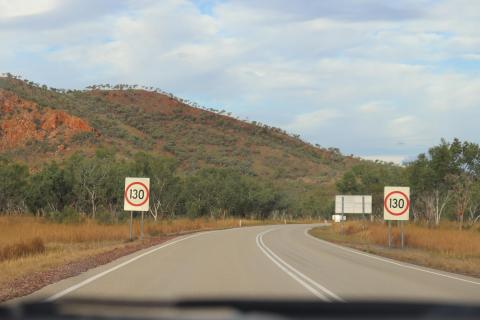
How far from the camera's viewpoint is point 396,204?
30.9m

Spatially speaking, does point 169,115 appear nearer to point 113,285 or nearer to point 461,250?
point 461,250

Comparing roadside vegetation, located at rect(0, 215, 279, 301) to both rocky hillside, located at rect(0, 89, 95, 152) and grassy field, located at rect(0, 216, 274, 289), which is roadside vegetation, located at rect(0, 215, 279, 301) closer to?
grassy field, located at rect(0, 216, 274, 289)

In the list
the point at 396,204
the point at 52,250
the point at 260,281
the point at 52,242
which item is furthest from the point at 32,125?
the point at 260,281

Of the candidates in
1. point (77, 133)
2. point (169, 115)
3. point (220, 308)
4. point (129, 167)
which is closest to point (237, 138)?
point (169, 115)

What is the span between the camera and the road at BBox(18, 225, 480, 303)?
1247 centimetres

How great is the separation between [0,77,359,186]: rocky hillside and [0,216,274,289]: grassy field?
184 ft

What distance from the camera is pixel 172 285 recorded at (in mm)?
13859

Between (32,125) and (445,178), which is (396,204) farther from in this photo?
(32,125)

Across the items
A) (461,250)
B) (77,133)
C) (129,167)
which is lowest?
(461,250)

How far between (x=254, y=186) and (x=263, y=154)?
44.6 m

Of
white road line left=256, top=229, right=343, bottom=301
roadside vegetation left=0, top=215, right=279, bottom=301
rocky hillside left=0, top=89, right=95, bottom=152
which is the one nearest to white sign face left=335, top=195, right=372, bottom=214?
roadside vegetation left=0, top=215, right=279, bottom=301

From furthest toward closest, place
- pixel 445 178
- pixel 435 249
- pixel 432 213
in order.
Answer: pixel 432 213 → pixel 445 178 → pixel 435 249

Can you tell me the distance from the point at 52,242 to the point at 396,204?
16330 millimetres

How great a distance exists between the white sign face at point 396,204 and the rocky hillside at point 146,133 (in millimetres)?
71378
